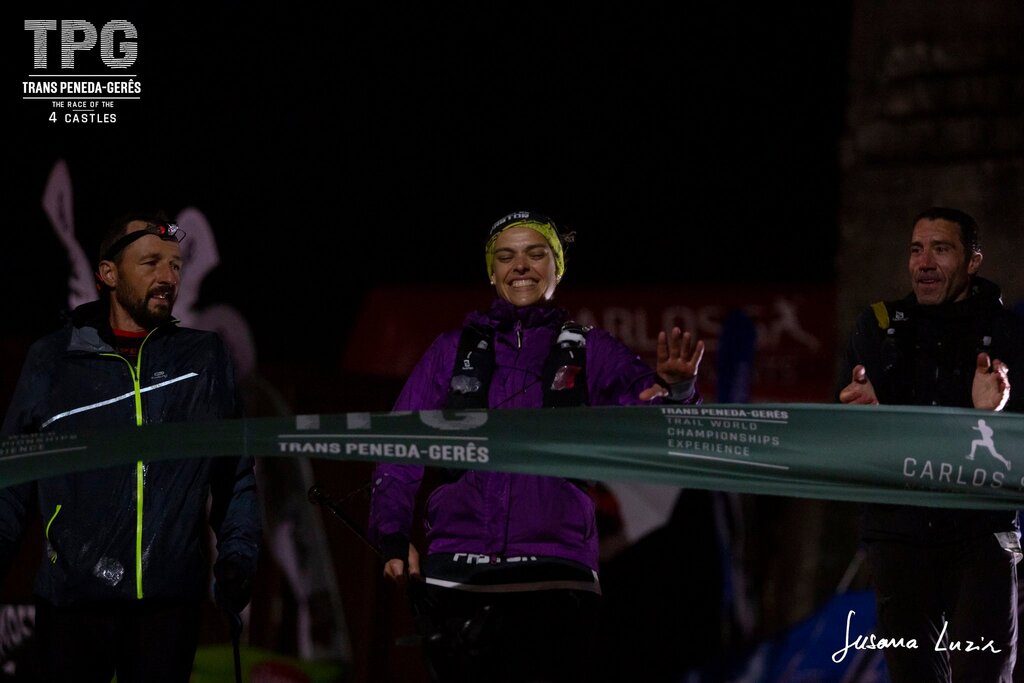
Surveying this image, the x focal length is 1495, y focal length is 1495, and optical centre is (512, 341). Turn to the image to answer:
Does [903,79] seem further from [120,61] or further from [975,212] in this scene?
[120,61]

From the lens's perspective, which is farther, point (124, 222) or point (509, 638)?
point (124, 222)

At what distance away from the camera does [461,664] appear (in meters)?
4.52

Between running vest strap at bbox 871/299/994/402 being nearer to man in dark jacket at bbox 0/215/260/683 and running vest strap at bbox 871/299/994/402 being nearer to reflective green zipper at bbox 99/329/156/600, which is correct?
man in dark jacket at bbox 0/215/260/683

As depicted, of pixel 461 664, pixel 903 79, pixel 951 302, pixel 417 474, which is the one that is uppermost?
pixel 903 79

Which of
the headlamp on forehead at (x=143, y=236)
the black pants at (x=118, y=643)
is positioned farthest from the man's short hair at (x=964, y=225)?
the black pants at (x=118, y=643)

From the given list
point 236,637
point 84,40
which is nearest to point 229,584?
point 236,637

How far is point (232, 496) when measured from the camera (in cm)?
479

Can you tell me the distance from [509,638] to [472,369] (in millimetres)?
872

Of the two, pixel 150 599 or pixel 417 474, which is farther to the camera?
pixel 417 474

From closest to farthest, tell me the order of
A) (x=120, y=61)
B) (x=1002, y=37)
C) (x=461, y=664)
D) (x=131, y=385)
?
(x=461, y=664) → (x=131, y=385) → (x=1002, y=37) → (x=120, y=61)

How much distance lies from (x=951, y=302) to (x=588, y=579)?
164cm

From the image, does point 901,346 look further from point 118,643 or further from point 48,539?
point 48,539

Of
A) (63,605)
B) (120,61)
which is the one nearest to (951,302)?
(63,605)

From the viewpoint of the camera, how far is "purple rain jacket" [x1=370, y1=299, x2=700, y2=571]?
4.59 m
